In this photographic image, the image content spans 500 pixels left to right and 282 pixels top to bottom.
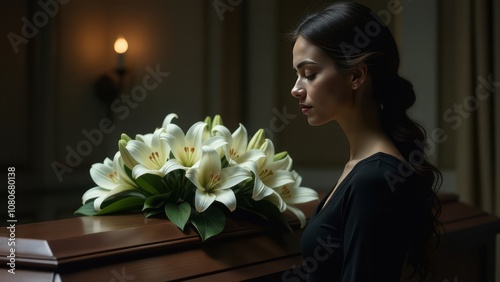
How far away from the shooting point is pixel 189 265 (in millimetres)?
1133

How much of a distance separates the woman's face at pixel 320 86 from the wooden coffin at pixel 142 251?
0.95 feet

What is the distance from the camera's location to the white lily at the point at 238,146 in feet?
4.47

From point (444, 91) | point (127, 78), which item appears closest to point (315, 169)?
point (444, 91)

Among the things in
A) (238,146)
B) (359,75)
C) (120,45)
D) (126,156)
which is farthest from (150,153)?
(120,45)

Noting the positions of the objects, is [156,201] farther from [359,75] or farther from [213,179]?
[359,75]

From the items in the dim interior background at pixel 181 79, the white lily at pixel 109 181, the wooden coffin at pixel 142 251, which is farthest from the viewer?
the dim interior background at pixel 181 79

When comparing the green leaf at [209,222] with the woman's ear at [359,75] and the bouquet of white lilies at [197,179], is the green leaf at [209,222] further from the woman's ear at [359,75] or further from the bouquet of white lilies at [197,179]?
the woman's ear at [359,75]

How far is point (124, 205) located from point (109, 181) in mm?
62

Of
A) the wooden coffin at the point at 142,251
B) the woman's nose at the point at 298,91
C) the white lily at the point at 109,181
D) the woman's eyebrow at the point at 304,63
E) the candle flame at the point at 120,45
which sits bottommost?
the wooden coffin at the point at 142,251

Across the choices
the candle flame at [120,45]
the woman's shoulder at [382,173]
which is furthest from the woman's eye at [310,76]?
the candle flame at [120,45]

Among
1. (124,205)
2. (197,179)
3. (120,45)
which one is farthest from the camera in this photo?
(120,45)

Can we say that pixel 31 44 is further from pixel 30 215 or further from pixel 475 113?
A: pixel 475 113

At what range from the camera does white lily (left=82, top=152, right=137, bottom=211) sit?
135cm

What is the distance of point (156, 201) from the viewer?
134cm
